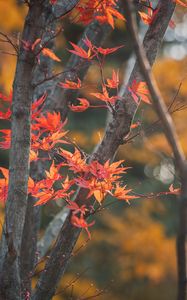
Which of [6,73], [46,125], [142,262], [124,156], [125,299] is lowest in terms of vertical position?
[125,299]

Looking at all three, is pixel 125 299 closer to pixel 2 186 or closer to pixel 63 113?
pixel 63 113

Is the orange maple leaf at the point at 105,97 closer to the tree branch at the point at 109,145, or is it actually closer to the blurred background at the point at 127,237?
the tree branch at the point at 109,145

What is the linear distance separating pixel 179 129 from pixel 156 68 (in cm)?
99

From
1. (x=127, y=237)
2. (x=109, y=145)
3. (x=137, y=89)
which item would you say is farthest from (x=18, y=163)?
(x=127, y=237)

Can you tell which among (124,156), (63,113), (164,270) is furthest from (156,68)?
(63,113)

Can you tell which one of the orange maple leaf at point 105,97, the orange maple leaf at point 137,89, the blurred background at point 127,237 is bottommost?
the blurred background at point 127,237

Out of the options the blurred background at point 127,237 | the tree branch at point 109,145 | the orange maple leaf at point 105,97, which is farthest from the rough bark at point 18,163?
the blurred background at point 127,237

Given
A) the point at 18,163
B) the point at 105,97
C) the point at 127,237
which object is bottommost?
the point at 127,237

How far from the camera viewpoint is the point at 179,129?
714 centimetres

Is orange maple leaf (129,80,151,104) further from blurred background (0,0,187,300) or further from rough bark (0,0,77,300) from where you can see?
blurred background (0,0,187,300)

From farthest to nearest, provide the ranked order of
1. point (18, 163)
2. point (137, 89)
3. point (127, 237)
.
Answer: point (127, 237), point (137, 89), point (18, 163)

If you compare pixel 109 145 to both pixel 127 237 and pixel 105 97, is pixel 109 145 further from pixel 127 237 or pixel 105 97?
pixel 127 237

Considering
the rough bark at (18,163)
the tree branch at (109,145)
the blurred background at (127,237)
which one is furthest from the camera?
the blurred background at (127,237)

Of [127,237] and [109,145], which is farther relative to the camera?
[127,237]
